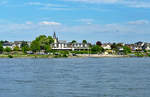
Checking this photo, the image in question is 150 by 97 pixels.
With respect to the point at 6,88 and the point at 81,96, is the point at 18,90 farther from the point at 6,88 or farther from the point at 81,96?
the point at 81,96

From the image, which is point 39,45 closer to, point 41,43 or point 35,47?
point 35,47

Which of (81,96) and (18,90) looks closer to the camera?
(81,96)

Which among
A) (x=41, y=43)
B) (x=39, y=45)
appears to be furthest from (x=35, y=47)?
(x=41, y=43)

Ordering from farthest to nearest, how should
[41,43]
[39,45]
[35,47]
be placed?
[41,43], [39,45], [35,47]

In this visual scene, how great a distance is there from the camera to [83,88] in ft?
111

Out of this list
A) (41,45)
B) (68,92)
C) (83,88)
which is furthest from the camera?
(41,45)

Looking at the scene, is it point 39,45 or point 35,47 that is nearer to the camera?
point 35,47

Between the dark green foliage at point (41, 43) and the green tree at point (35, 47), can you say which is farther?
the dark green foliage at point (41, 43)

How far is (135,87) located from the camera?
34.6 m

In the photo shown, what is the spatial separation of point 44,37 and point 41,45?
1061 centimetres

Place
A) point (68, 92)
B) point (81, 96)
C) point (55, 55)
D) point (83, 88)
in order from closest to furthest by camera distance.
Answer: point (81, 96)
point (68, 92)
point (83, 88)
point (55, 55)

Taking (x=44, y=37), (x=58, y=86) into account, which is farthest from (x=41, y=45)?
(x=58, y=86)

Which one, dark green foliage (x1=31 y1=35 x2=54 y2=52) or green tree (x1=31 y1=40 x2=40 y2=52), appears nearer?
green tree (x1=31 y1=40 x2=40 y2=52)

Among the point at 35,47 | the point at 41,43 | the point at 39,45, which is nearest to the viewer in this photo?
the point at 35,47
